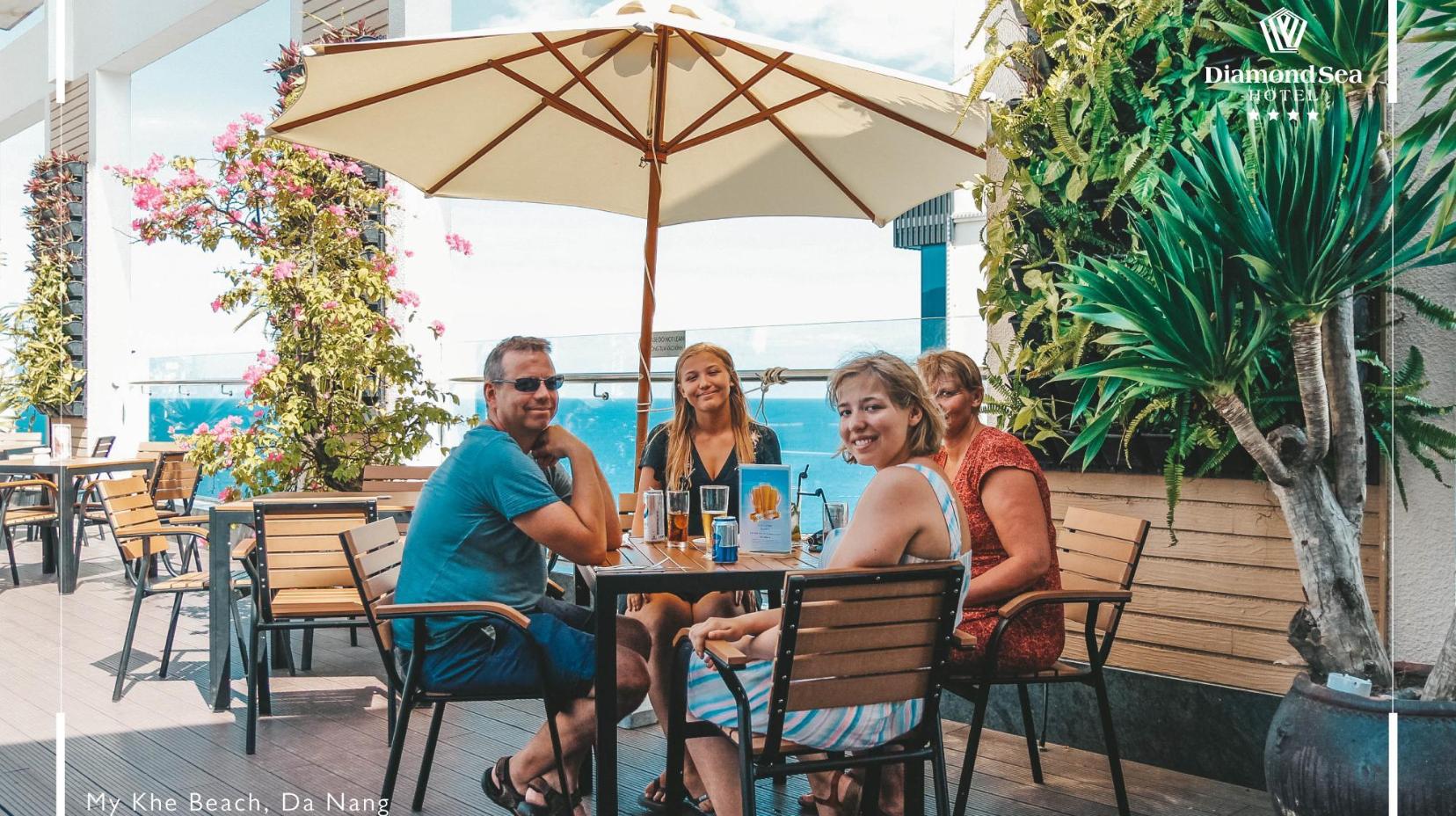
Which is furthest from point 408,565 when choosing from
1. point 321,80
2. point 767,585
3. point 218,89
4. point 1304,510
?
point 218,89

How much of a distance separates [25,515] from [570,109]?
5.40m

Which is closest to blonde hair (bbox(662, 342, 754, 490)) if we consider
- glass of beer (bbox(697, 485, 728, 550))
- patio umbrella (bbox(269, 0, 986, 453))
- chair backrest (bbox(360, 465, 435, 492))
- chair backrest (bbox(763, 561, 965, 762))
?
patio umbrella (bbox(269, 0, 986, 453))

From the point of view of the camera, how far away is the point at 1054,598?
2949mm

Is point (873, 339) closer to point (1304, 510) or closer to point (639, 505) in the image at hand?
point (639, 505)

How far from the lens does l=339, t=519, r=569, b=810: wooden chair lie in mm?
2779

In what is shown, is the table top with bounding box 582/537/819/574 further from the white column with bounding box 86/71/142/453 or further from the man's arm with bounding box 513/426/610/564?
the white column with bounding box 86/71/142/453

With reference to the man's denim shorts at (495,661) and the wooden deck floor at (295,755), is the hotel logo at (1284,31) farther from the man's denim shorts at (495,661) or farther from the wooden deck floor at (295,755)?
the man's denim shorts at (495,661)

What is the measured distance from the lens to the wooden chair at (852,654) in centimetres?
218

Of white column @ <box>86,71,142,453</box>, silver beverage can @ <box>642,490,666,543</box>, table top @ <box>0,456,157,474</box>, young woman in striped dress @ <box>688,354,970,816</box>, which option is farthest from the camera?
white column @ <box>86,71,142,453</box>

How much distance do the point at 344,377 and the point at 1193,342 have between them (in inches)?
178

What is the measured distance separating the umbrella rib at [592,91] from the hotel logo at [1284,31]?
89.0 inches

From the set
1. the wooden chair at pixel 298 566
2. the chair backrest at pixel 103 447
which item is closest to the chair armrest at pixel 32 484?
the chair backrest at pixel 103 447

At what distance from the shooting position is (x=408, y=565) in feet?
9.75

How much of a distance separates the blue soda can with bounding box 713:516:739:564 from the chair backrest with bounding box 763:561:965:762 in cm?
69
